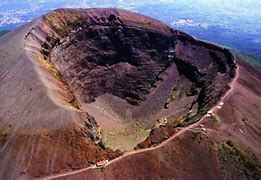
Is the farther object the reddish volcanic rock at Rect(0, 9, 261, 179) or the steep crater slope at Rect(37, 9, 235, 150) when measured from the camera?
the steep crater slope at Rect(37, 9, 235, 150)

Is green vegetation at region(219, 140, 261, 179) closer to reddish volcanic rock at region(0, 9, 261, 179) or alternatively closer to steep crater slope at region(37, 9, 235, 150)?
reddish volcanic rock at region(0, 9, 261, 179)

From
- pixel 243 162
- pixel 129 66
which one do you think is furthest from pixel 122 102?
pixel 243 162

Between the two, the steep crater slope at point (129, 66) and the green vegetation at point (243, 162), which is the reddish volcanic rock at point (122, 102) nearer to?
the green vegetation at point (243, 162)

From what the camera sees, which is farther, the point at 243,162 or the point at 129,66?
the point at 129,66

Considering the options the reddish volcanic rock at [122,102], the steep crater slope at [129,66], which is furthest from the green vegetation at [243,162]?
the steep crater slope at [129,66]

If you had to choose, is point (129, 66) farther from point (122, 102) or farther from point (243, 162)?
point (243, 162)

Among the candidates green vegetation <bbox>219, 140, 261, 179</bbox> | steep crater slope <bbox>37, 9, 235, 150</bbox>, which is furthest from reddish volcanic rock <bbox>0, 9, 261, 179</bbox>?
steep crater slope <bbox>37, 9, 235, 150</bbox>
